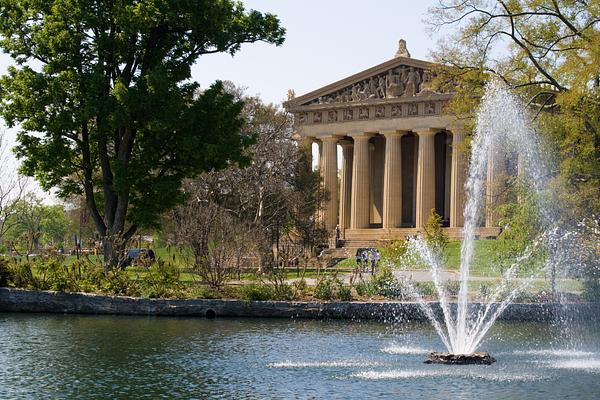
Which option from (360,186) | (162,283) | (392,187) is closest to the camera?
(162,283)

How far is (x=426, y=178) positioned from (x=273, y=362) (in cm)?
5105

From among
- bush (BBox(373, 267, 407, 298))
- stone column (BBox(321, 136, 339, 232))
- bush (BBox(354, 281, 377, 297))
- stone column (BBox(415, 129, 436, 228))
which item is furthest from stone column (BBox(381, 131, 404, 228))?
bush (BBox(354, 281, 377, 297))

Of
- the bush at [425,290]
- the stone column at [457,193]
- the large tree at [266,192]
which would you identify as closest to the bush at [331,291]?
the bush at [425,290]

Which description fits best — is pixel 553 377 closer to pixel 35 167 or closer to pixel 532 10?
pixel 532 10

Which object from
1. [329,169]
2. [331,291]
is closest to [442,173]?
[329,169]

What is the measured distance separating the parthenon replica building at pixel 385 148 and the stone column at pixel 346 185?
0.08 meters

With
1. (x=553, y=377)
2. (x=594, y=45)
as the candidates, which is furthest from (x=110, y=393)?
(x=594, y=45)

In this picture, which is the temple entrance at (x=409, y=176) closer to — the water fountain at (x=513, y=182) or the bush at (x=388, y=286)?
the water fountain at (x=513, y=182)

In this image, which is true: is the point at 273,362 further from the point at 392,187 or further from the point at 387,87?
the point at 392,187

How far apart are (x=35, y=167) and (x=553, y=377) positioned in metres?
23.2

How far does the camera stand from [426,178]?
2721 inches

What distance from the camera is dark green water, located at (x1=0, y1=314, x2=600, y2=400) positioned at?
16.1 meters

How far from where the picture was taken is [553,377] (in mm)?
17594

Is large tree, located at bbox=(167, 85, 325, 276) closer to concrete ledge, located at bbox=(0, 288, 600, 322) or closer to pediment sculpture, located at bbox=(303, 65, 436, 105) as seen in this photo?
concrete ledge, located at bbox=(0, 288, 600, 322)
